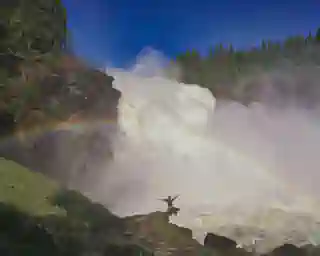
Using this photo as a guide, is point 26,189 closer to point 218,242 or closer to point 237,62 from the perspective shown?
point 218,242

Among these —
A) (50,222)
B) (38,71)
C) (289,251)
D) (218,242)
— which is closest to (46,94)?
(38,71)

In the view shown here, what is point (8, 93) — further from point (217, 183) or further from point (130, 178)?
point (217, 183)

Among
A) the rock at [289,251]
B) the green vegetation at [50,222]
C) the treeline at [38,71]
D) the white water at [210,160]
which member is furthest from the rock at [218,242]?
the treeline at [38,71]

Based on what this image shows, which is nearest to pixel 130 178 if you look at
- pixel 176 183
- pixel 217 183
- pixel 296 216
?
pixel 176 183

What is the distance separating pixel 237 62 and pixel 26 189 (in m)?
2.01

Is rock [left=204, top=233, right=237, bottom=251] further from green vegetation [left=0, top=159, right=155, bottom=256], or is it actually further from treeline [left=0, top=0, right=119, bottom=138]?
treeline [left=0, top=0, right=119, bottom=138]

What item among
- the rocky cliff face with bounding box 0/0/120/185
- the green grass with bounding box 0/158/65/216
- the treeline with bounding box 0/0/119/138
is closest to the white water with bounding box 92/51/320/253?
the rocky cliff face with bounding box 0/0/120/185

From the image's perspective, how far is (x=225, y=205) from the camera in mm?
3508

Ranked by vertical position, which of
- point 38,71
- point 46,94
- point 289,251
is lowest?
point 289,251

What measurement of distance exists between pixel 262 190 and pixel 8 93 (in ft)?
7.18

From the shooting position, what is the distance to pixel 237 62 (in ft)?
12.4

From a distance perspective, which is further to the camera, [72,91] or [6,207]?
[72,91]

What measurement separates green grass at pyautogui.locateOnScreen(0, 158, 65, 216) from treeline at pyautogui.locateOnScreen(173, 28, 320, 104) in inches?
54.8

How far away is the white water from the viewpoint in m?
3.45
